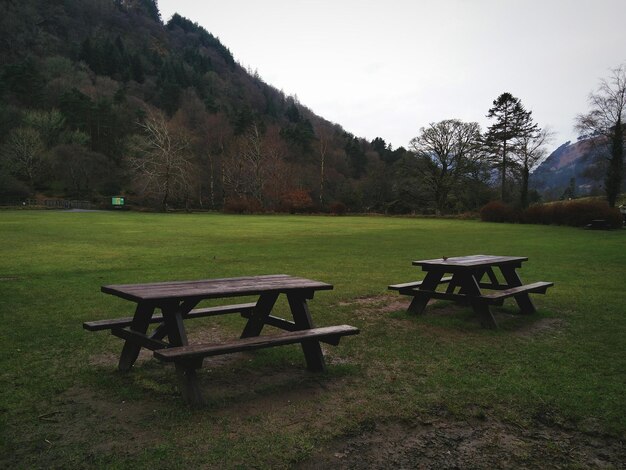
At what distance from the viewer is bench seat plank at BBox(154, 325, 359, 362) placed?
3611mm

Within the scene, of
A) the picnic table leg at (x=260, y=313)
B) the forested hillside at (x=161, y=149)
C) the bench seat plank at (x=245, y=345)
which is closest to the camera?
the bench seat plank at (x=245, y=345)

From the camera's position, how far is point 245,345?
3.91 meters

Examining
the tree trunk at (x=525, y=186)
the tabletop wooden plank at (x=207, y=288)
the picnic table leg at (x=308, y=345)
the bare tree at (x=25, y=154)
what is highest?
the bare tree at (x=25, y=154)

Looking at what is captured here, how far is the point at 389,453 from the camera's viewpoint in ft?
10.4

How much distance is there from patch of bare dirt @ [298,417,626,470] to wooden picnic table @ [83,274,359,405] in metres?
1.14

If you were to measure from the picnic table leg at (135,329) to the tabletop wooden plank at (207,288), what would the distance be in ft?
0.73

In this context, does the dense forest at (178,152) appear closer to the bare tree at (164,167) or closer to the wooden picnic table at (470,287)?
the bare tree at (164,167)

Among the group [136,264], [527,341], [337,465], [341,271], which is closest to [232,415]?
[337,465]

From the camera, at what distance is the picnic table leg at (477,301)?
6637 millimetres

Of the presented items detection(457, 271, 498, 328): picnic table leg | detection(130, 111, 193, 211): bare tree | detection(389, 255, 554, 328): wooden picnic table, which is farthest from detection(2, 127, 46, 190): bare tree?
detection(457, 271, 498, 328): picnic table leg

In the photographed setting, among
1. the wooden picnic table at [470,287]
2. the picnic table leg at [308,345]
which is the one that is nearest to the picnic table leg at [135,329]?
the picnic table leg at [308,345]

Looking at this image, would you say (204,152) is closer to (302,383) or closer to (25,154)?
(25,154)

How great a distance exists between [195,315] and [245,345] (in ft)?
5.55

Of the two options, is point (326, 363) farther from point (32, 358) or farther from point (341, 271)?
point (341, 271)
